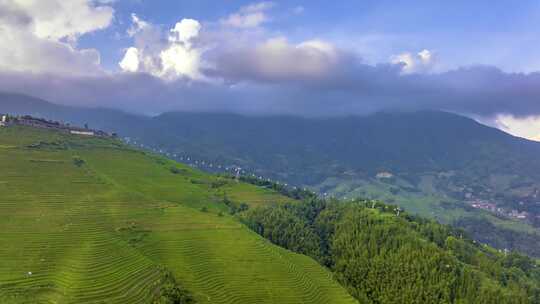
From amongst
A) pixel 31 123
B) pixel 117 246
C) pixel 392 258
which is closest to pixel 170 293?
pixel 117 246

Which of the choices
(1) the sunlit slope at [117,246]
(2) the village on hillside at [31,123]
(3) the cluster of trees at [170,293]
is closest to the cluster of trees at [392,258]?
(1) the sunlit slope at [117,246]

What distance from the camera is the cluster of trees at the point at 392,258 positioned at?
76438 millimetres

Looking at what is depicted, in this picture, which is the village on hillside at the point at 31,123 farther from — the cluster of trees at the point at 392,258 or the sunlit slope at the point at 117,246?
the cluster of trees at the point at 392,258

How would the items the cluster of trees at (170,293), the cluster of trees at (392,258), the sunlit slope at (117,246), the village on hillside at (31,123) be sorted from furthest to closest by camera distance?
the village on hillside at (31,123) < the cluster of trees at (392,258) < the sunlit slope at (117,246) < the cluster of trees at (170,293)

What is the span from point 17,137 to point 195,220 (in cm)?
6667

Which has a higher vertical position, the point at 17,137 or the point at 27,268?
the point at 17,137

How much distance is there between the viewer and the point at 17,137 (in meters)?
114

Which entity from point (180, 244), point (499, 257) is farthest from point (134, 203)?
point (499, 257)

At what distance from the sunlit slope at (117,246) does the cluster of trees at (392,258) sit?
11731 mm

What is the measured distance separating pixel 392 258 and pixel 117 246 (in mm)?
53363

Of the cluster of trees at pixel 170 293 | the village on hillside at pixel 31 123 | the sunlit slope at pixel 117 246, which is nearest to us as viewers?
the cluster of trees at pixel 170 293

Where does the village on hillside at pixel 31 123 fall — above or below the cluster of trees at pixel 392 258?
above

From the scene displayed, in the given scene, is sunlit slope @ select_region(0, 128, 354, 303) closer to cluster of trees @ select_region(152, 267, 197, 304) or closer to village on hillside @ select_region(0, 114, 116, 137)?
cluster of trees @ select_region(152, 267, 197, 304)

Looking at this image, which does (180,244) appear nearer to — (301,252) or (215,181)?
(301,252)
